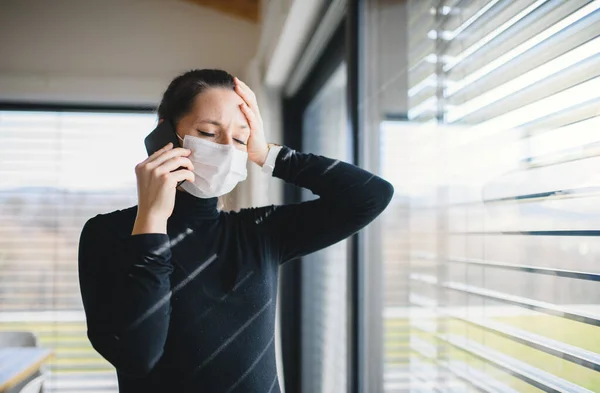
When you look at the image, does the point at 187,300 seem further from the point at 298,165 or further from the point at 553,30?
the point at 553,30

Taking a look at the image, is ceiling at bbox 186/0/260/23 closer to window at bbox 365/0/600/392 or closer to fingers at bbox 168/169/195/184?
window at bbox 365/0/600/392

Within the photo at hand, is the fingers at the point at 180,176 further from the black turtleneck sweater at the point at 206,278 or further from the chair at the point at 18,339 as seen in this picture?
the chair at the point at 18,339

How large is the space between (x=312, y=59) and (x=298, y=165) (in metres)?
1.14

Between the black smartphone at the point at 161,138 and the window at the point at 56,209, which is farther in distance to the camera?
the window at the point at 56,209

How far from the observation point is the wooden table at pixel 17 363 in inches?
70.4

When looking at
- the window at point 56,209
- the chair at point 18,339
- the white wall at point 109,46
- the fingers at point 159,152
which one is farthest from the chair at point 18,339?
the fingers at point 159,152

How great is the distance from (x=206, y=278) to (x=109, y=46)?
1.98m

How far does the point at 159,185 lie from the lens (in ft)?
2.79

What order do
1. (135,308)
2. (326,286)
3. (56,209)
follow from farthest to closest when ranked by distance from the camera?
(56,209) < (326,286) < (135,308)

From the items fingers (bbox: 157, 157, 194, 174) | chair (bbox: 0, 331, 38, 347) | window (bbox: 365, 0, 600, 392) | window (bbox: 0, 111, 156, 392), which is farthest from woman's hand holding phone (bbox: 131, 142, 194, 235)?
window (bbox: 0, 111, 156, 392)

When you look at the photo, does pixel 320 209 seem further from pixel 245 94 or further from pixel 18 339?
pixel 18 339

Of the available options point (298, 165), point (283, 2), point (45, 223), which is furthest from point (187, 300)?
point (45, 223)

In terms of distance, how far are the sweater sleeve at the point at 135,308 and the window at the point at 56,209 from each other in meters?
1.92

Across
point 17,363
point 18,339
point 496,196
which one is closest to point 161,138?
point 496,196
